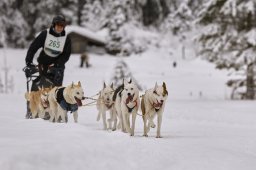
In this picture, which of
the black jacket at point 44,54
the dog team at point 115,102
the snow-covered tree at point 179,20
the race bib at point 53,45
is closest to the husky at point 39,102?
the dog team at point 115,102

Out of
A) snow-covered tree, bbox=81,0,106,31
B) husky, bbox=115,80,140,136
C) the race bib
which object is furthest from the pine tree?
husky, bbox=115,80,140,136

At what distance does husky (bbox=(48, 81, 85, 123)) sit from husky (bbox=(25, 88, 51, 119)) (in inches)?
10.2

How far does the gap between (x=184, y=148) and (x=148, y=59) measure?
44215 millimetres

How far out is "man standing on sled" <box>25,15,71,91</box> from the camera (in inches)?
372

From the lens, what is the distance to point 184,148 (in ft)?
21.7

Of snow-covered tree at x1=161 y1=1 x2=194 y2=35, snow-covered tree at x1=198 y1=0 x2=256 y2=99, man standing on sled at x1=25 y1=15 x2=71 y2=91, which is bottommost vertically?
man standing on sled at x1=25 y1=15 x2=71 y2=91

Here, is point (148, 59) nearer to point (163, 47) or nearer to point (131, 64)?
point (131, 64)

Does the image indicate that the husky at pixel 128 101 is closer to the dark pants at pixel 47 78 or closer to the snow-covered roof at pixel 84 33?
the dark pants at pixel 47 78

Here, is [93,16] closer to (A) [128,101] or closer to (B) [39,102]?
(B) [39,102]

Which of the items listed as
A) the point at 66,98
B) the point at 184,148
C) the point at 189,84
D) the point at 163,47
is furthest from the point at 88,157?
the point at 163,47

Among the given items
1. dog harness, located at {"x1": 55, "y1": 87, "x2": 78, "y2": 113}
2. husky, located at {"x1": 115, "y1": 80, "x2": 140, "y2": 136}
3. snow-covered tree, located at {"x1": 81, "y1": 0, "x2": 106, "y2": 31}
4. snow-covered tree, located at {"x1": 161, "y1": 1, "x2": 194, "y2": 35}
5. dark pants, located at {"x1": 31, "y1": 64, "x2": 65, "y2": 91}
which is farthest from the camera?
snow-covered tree, located at {"x1": 161, "y1": 1, "x2": 194, "y2": 35}

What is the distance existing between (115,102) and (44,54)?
2292 millimetres

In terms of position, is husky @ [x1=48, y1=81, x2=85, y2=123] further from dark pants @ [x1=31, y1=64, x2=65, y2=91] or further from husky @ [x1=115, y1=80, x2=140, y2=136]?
dark pants @ [x1=31, y1=64, x2=65, y2=91]

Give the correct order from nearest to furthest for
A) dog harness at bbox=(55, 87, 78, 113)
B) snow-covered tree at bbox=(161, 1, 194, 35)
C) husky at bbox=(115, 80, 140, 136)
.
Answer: husky at bbox=(115, 80, 140, 136), dog harness at bbox=(55, 87, 78, 113), snow-covered tree at bbox=(161, 1, 194, 35)
